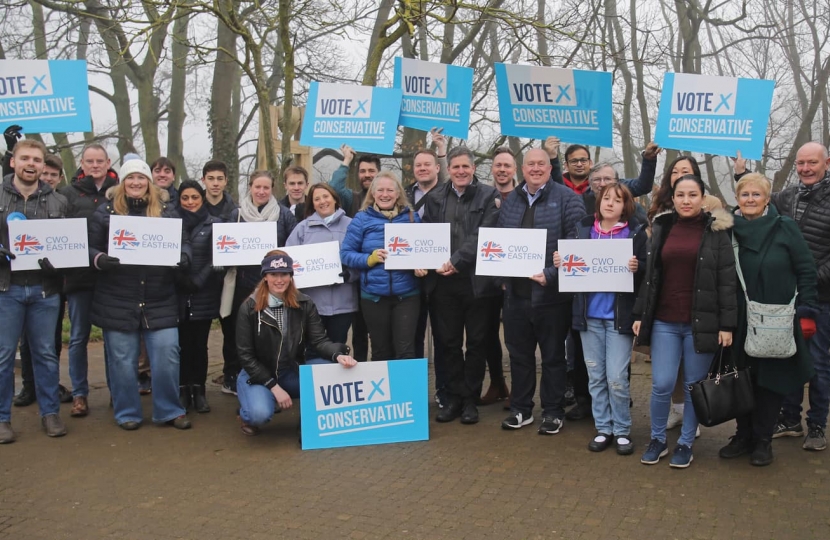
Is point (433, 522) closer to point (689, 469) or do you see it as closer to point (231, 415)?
point (689, 469)

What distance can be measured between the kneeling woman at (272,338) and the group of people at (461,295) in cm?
1

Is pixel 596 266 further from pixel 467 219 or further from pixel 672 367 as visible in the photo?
pixel 467 219

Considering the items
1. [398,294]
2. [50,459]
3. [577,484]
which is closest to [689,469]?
[577,484]

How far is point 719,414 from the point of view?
5.51m

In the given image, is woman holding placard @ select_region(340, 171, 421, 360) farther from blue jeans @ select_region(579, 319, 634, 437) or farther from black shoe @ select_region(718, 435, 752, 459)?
black shoe @ select_region(718, 435, 752, 459)

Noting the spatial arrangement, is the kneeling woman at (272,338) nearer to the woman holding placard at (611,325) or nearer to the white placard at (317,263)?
the white placard at (317,263)

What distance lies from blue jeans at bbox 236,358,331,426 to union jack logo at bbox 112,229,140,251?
135cm

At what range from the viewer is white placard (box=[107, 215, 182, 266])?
666 cm

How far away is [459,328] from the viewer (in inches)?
279

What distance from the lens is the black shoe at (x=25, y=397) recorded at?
7.71 m

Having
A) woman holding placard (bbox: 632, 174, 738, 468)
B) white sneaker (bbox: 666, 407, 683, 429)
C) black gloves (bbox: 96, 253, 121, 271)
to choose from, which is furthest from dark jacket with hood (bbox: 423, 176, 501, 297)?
black gloves (bbox: 96, 253, 121, 271)

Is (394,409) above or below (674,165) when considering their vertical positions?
below

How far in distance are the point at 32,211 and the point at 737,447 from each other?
5.68 m

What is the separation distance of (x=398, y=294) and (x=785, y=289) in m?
2.92
